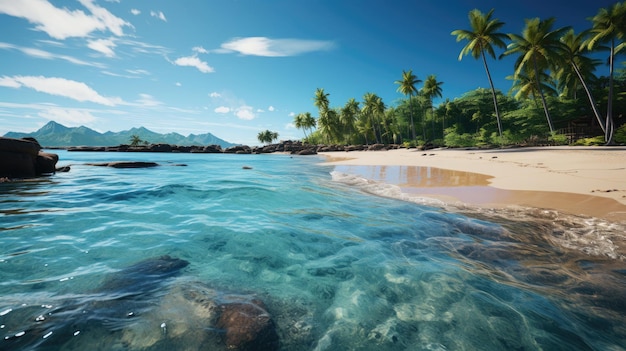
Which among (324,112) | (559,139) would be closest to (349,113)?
(324,112)

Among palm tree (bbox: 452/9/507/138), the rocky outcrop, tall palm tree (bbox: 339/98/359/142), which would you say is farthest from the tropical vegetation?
the rocky outcrop

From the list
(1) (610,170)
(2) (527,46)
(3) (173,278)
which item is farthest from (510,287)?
(2) (527,46)

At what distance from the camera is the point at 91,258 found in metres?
3.26

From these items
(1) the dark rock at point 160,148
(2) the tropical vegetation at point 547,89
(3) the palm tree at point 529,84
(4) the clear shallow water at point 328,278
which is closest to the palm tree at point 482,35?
(2) the tropical vegetation at point 547,89

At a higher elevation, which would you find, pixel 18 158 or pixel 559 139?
pixel 559 139

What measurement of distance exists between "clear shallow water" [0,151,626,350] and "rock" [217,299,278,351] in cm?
9

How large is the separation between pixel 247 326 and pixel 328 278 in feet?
4.05

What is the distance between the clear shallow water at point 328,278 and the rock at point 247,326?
9 cm

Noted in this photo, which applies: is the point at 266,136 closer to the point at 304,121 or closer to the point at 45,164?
the point at 304,121

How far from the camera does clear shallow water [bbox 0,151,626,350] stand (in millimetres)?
1997

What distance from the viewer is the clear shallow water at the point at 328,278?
2.00 metres

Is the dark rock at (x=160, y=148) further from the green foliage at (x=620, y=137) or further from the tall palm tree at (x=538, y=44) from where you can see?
the green foliage at (x=620, y=137)

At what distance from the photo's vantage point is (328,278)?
118 inches

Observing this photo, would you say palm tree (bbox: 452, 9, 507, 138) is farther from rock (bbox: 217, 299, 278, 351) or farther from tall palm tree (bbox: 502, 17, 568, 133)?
rock (bbox: 217, 299, 278, 351)
